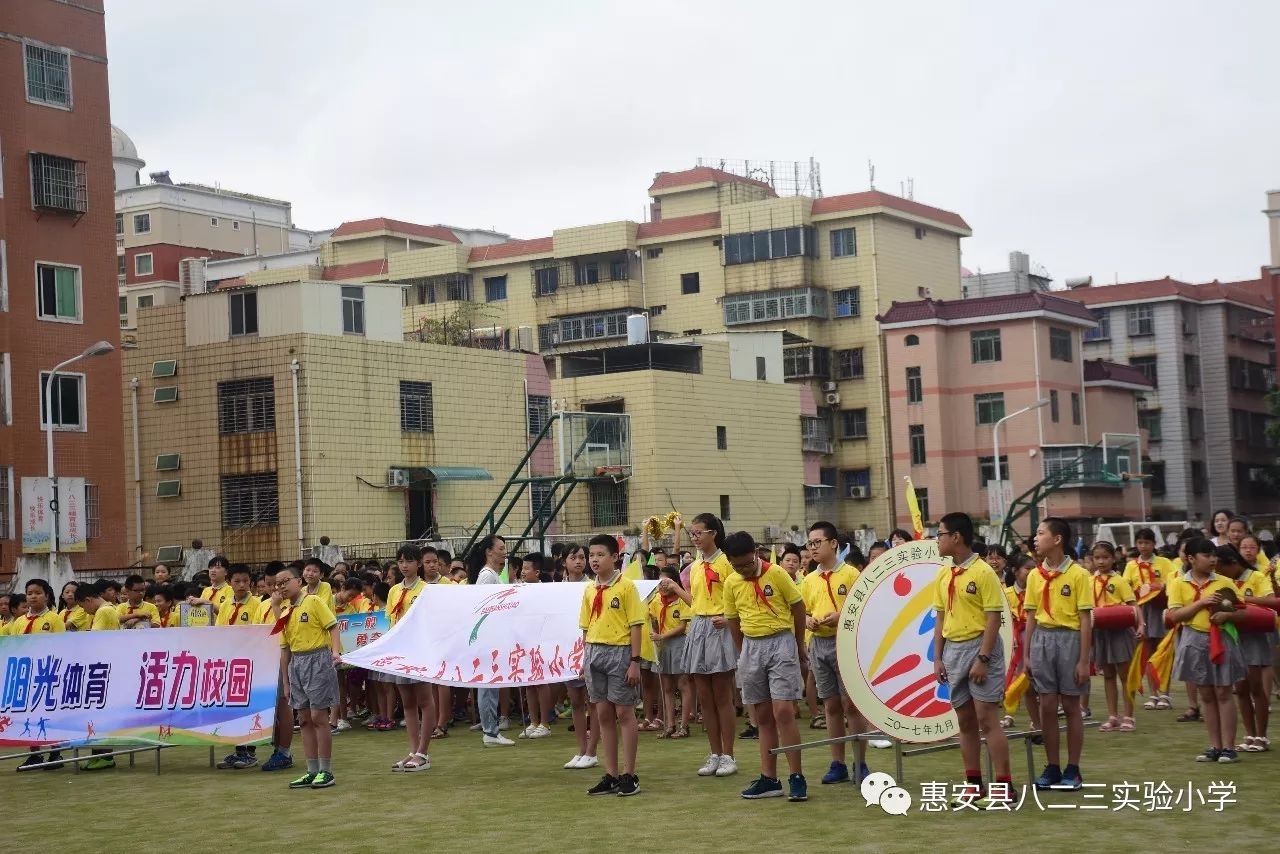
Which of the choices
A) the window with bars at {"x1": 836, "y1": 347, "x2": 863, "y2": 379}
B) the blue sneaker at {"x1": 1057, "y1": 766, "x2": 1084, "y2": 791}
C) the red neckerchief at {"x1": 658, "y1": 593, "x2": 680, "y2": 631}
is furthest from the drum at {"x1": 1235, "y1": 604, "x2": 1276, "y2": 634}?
the window with bars at {"x1": 836, "y1": 347, "x2": 863, "y2": 379}

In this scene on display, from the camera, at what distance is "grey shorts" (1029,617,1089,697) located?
12180 millimetres

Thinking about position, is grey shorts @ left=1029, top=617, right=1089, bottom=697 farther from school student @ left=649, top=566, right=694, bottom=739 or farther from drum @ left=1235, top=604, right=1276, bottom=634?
school student @ left=649, top=566, right=694, bottom=739

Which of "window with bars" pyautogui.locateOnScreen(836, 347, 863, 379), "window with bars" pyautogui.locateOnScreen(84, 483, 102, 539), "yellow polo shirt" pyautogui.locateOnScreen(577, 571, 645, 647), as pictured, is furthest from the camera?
"window with bars" pyautogui.locateOnScreen(836, 347, 863, 379)

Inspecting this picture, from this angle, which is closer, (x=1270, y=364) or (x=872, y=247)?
(x=872, y=247)

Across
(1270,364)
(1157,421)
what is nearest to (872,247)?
(1157,421)

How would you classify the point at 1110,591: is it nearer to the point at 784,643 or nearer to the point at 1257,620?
the point at 1257,620

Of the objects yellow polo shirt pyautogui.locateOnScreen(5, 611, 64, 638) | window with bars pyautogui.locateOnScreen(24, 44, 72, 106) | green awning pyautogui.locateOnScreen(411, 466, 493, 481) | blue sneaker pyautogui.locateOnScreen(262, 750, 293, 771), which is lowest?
blue sneaker pyautogui.locateOnScreen(262, 750, 293, 771)

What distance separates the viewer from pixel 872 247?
62.0 m

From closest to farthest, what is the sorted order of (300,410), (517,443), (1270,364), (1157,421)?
(300,410)
(517,443)
(1157,421)
(1270,364)

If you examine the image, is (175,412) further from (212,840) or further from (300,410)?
(212,840)

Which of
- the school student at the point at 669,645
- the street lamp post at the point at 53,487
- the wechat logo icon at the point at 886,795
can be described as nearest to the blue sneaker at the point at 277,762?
the school student at the point at 669,645

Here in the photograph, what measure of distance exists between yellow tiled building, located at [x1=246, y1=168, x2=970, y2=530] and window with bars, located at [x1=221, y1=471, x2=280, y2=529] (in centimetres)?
1870

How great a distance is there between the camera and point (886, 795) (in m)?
11.6

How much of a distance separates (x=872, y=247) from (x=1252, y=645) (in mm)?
49249
